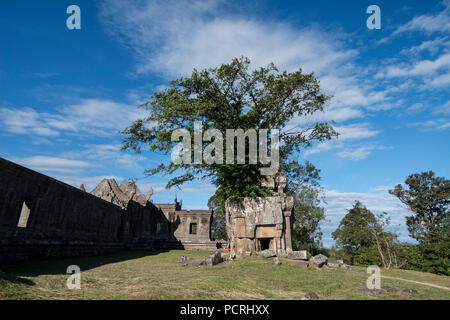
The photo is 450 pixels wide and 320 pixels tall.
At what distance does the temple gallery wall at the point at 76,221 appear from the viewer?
11.6 meters

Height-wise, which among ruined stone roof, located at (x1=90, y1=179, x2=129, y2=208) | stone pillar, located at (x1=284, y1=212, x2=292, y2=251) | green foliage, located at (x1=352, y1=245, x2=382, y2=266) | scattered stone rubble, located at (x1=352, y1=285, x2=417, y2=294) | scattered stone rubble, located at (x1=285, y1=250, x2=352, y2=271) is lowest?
green foliage, located at (x1=352, y1=245, x2=382, y2=266)

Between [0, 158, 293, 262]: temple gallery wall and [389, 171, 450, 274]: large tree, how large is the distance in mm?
18408

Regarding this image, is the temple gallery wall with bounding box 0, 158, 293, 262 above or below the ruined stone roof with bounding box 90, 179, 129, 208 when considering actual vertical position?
below

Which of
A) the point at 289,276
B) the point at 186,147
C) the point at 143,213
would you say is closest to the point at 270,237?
the point at 289,276

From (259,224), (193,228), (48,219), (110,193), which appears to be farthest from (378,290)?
(193,228)

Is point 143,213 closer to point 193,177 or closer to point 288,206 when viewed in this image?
point 193,177

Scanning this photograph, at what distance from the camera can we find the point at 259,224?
627 inches

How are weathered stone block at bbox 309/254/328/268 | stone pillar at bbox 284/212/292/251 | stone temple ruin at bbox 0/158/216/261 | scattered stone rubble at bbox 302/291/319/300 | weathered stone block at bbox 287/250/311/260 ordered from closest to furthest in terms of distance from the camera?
scattered stone rubble at bbox 302/291/319/300 < stone temple ruin at bbox 0/158/216/261 < weathered stone block at bbox 309/254/328/268 < weathered stone block at bbox 287/250/311/260 < stone pillar at bbox 284/212/292/251

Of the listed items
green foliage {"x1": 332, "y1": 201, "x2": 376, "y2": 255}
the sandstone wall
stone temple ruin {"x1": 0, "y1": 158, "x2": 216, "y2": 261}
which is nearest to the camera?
the sandstone wall

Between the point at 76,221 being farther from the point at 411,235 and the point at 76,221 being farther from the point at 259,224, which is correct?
the point at 411,235

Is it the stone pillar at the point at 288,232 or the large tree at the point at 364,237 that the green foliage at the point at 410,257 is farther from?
the stone pillar at the point at 288,232

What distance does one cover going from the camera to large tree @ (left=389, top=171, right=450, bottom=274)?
2481 centimetres

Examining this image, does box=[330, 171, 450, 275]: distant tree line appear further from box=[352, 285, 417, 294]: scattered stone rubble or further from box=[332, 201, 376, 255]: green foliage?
box=[352, 285, 417, 294]: scattered stone rubble

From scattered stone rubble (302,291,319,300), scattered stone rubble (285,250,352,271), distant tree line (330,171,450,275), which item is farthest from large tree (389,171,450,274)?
scattered stone rubble (302,291,319,300)
